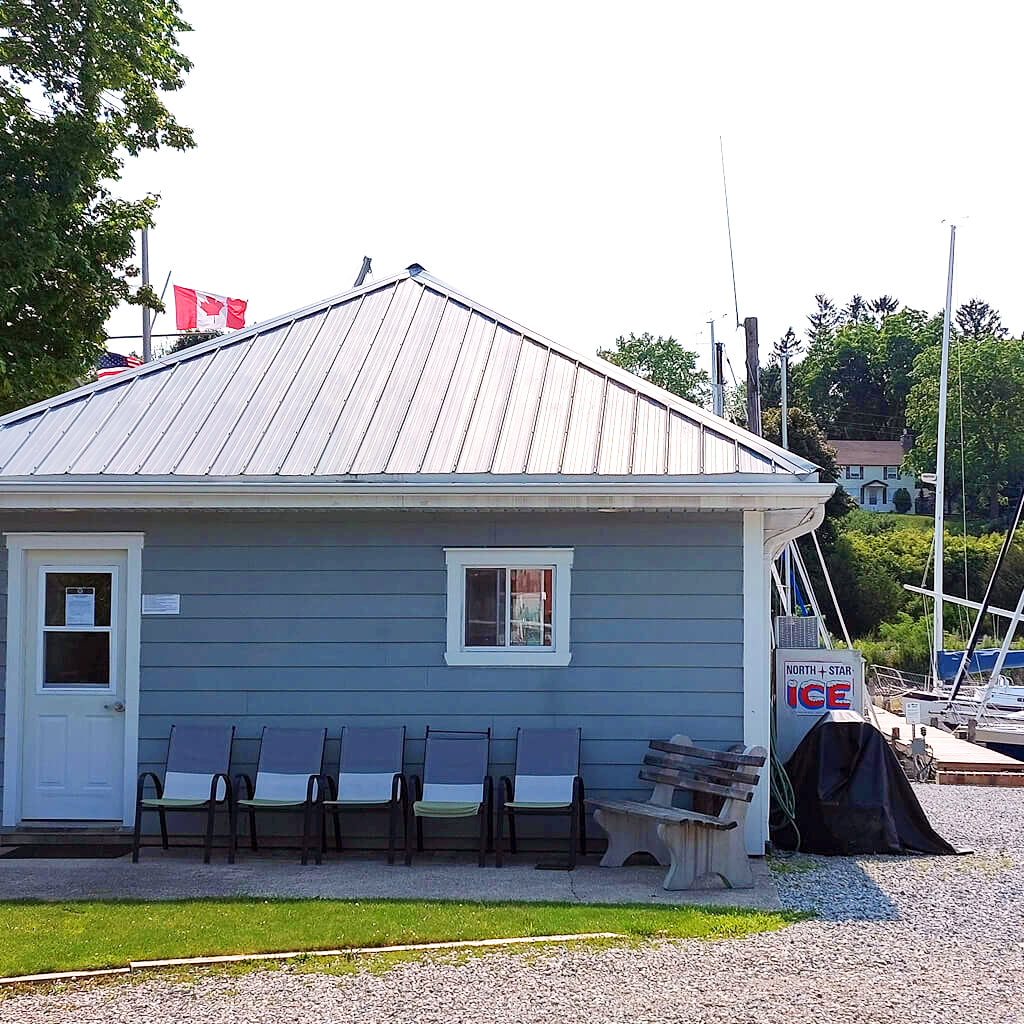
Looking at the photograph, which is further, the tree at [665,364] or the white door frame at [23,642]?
the tree at [665,364]

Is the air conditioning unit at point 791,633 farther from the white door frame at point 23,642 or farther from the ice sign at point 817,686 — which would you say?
the white door frame at point 23,642

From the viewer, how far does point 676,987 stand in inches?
228

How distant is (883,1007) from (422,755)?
14.0 ft

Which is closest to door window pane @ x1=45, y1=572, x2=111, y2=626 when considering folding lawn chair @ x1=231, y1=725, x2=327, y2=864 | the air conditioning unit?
folding lawn chair @ x1=231, y1=725, x2=327, y2=864

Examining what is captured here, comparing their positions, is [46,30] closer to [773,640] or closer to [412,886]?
[773,640]

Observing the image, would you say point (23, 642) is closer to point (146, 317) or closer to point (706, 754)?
point (706, 754)

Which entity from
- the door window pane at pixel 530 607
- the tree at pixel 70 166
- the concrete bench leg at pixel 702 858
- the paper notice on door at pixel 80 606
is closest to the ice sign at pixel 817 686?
the door window pane at pixel 530 607

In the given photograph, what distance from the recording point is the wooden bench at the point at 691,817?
26.1ft

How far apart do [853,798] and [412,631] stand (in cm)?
347

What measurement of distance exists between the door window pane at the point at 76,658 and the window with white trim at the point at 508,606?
8.50 ft

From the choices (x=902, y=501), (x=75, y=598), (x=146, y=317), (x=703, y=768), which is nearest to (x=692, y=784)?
(x=703, y=768)

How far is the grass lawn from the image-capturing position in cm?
628

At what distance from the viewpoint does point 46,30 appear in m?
16.1

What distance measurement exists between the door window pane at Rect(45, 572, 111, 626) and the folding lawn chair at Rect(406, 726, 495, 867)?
263cm
